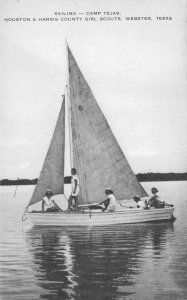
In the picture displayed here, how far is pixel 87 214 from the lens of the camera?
19062 millimetres

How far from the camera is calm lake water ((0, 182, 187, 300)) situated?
9523 mm

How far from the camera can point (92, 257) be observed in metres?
13.0

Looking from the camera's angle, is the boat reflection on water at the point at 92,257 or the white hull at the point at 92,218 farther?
the white hull at the point at 92,218

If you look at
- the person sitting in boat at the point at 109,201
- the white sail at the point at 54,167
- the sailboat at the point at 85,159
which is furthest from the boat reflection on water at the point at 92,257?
the white sail at the point at 54,167

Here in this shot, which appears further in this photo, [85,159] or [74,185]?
Answer: [85,159]

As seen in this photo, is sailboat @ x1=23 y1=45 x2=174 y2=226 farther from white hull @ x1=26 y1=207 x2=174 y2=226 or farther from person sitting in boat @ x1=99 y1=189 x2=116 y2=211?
person sitting in boat @ x1=99 y1=189 x2=116 y2=211

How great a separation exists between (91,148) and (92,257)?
7755mm

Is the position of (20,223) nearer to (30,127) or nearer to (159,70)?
(30,127)

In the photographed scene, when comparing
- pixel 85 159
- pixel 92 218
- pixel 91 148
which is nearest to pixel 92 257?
pixel 92 218

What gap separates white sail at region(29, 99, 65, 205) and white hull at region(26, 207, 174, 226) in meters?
0.89

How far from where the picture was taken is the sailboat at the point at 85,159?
64.7ft

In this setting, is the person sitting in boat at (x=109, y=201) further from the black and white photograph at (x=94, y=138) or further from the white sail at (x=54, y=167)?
the white sail at (x=54, y=167)

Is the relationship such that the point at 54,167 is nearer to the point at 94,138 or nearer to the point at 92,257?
the point at 94,138

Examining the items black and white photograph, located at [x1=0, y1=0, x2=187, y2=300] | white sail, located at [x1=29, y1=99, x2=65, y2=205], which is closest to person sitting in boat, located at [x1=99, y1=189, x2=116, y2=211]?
black and white photograph, located at [x1=0, y1=0, x2=187, y2=300]
